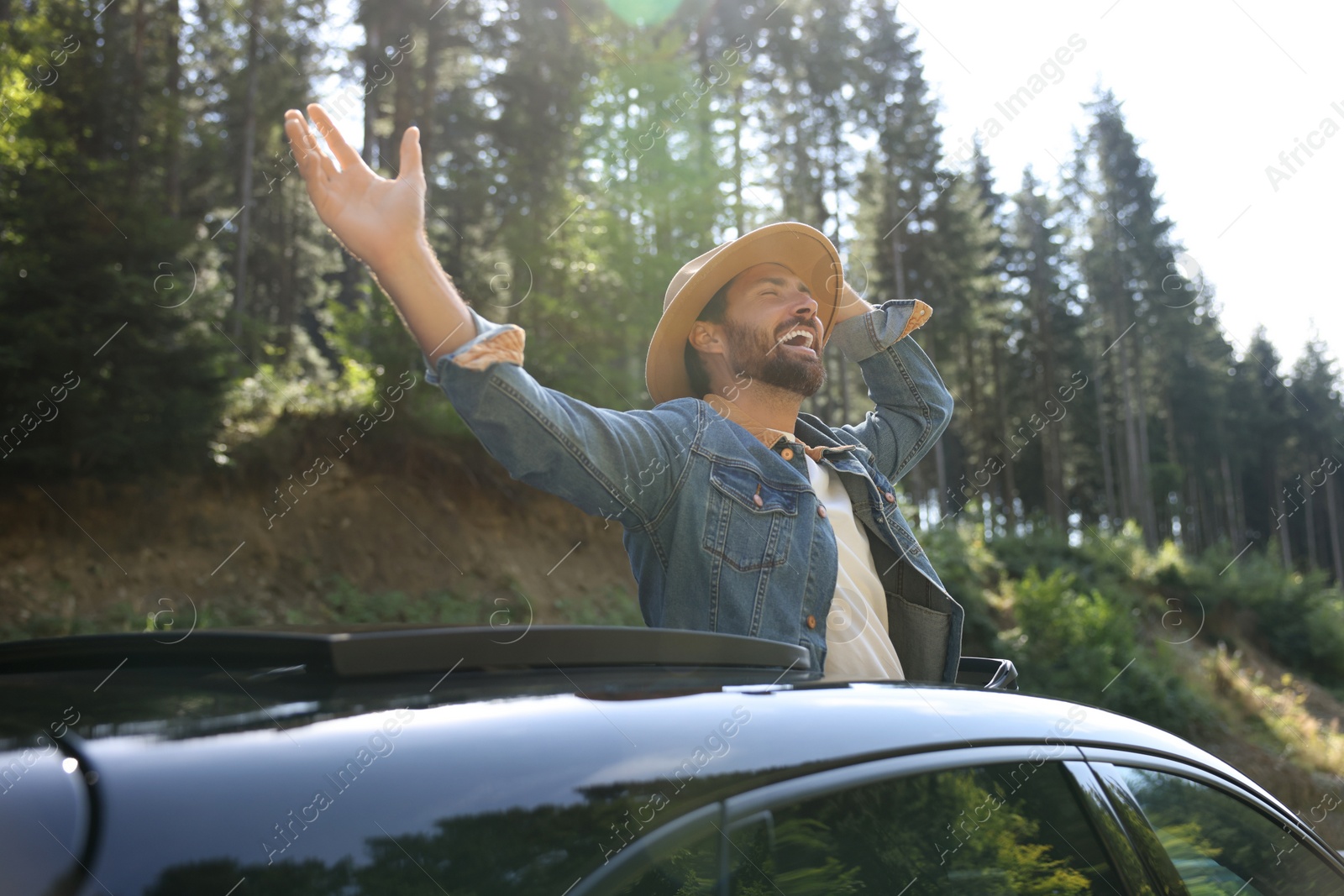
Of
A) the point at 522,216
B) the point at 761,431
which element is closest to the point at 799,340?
the point at 761,431

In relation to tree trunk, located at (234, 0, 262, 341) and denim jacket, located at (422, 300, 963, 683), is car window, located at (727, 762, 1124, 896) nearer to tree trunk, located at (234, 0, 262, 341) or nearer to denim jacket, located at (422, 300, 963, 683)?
denim jacket, located at (422, 300, 963, 683)

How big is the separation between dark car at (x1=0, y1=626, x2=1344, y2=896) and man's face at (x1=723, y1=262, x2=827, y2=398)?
1382mm

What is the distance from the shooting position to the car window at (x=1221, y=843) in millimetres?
1677

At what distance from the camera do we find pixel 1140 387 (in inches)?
1533

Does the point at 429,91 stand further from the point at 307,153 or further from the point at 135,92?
the point at 307,153

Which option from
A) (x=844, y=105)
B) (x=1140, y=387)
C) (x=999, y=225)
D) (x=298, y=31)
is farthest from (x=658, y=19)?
(x=1140, y=387)

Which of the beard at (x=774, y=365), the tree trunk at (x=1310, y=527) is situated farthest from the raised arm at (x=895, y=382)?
the tree trunk at (x=1310, y=527)

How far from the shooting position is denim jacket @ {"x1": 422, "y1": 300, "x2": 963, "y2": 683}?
6.15 feet

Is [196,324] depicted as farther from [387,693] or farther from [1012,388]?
[1012,388]

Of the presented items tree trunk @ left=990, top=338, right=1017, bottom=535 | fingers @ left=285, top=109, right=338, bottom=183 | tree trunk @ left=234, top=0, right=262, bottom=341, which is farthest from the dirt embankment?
tree trunk @ left=990, top=338, right=1017, bottom=535

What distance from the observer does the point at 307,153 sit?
1.82 meters

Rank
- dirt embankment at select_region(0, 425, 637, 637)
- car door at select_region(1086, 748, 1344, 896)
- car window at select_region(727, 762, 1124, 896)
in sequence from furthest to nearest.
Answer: dirt embankment at select_region(0, 425, 637, 637) < car door at select_region(1086, 748, 1344, 896) < car window at select_region(727, 762, 1124, 896)

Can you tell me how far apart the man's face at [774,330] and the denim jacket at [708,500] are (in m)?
0.21

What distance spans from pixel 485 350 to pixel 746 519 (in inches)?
36.1
